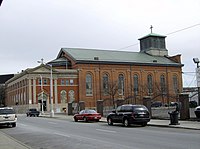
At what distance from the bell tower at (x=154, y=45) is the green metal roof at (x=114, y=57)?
2190 millimetres

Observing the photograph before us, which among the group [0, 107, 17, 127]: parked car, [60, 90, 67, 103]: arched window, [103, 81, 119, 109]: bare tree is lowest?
[0, 107, 17, 127]: parked car

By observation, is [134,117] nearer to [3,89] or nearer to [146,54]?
[146,54]

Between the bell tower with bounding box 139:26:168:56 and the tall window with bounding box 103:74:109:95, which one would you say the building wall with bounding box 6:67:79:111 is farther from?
the bell tower with bounding box 139:26:168:56

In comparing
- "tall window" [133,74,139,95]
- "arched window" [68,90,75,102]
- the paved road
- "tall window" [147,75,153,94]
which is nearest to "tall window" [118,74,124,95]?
"tall window" [133,74,139,95]

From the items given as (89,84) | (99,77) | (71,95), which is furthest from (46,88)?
(99,77)

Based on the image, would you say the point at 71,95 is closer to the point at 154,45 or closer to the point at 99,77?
the point at 99,77

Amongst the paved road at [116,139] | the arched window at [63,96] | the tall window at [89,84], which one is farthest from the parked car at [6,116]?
the tall window at [89,84]

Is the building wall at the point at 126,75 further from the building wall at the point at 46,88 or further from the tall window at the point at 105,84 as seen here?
the building wall at the point at 46,88

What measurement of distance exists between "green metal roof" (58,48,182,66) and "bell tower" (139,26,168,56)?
219 centimetres

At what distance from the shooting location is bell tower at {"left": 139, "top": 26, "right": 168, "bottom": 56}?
361 ft

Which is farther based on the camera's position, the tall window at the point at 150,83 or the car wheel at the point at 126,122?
the tall window at the point at 150,83

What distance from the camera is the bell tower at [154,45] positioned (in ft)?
361

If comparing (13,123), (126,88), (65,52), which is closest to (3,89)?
(65,52)

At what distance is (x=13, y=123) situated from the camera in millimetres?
30812
